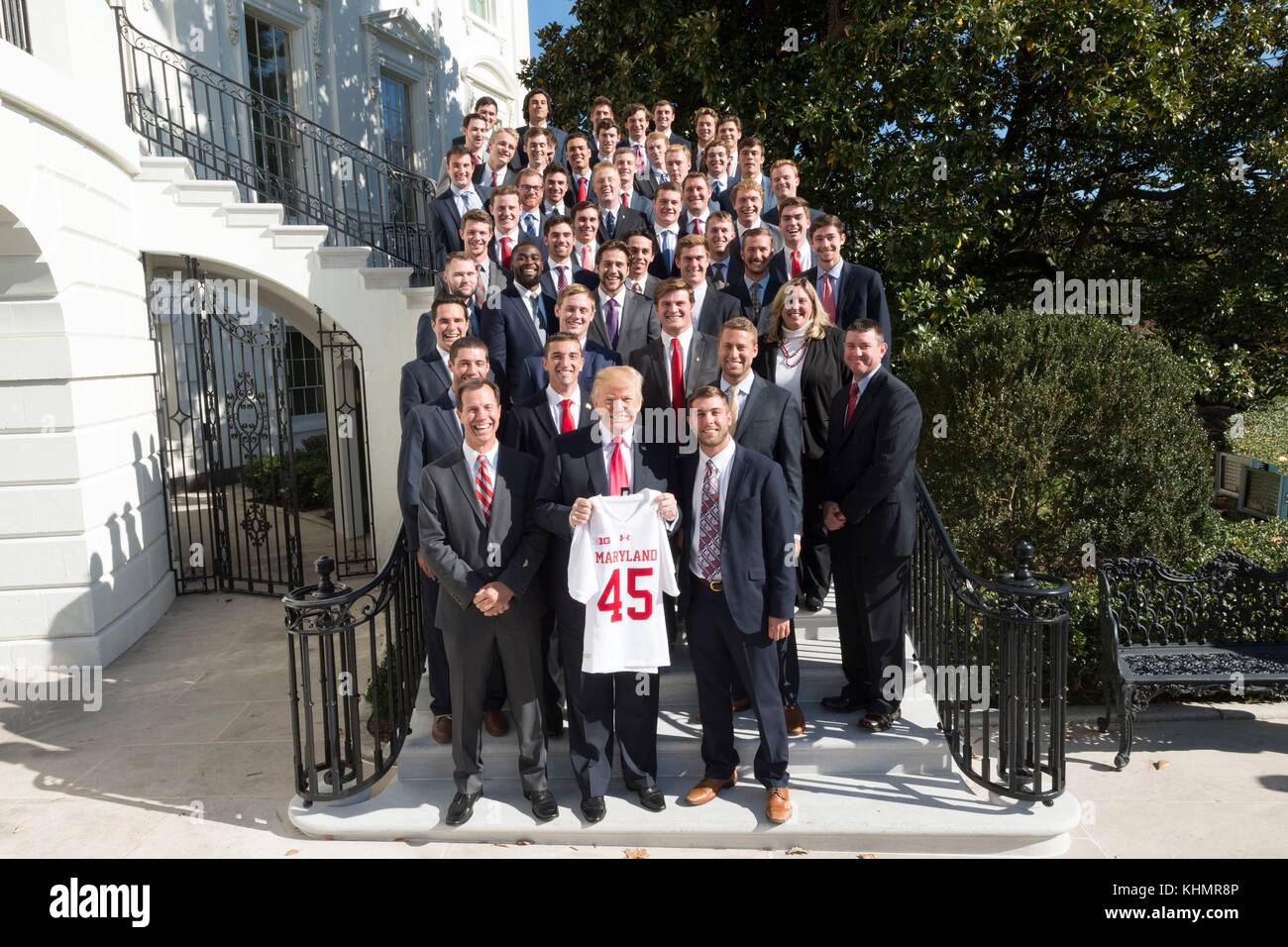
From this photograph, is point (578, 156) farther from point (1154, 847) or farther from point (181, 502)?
point (181, 502)

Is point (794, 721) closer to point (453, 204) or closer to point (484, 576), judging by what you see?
point (484, 576)

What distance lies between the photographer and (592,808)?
498 centimetres

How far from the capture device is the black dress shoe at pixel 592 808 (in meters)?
4.98

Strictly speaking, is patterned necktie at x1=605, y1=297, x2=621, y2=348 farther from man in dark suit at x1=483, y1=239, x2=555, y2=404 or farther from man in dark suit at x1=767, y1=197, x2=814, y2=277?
man in dark suit at x1=767, y1=197, x2=814, y2=277

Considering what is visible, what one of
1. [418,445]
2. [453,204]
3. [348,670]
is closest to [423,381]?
[418,445]

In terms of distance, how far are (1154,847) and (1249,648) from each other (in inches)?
90.8

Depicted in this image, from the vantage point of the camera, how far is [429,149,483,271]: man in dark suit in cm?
861

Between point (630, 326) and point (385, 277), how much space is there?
5.16 meters

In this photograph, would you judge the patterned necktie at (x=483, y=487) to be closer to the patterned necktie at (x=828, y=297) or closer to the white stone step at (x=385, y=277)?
the patterned necktie at (x=828, y=297)

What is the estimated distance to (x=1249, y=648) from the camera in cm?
651

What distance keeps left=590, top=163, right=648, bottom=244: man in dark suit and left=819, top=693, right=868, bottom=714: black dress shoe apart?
4.26m

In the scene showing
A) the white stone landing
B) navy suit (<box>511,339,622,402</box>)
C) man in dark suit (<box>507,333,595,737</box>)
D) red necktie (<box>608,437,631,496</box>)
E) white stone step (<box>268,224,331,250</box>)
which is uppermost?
white stone step (<box>268,224,331,250</box>)

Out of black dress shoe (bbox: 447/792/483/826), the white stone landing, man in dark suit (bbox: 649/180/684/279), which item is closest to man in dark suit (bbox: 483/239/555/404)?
man in dark suit (bbox: 649/180/684/279)
